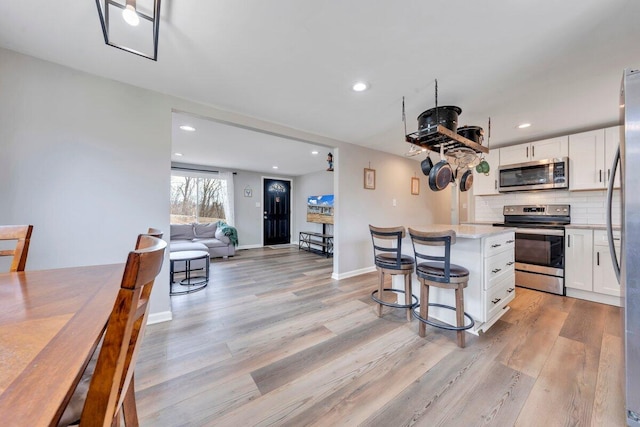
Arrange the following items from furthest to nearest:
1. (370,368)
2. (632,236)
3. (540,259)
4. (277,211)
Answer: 1. (277,211)
2. (540,259)
3. (370,368)
4. (632,236)

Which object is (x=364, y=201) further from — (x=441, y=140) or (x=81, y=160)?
(x=81, y=160)

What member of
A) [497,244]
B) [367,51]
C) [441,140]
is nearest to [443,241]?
[497,244]

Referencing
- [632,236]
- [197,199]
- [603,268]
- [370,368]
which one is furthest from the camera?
[197,199]

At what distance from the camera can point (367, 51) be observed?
5.50ft

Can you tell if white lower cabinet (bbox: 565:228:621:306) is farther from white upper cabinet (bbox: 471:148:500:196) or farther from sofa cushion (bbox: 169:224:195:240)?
sofa cushion (bbox: 169:224:195:240)

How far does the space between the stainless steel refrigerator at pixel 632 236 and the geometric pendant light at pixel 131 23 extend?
2363 mm

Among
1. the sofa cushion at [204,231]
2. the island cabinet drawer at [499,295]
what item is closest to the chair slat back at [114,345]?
the island cabinet drawer at [499,295]

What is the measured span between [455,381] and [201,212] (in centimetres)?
621

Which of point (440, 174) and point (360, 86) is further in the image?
point (440, 174)

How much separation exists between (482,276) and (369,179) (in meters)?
2.45

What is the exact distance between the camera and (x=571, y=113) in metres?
2.61

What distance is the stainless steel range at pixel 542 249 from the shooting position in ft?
9.50

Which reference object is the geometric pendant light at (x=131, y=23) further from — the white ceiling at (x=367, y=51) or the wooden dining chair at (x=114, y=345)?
the wooden dining chair at (x=114, y=345)

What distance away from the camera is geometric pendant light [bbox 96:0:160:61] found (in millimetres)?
1210
